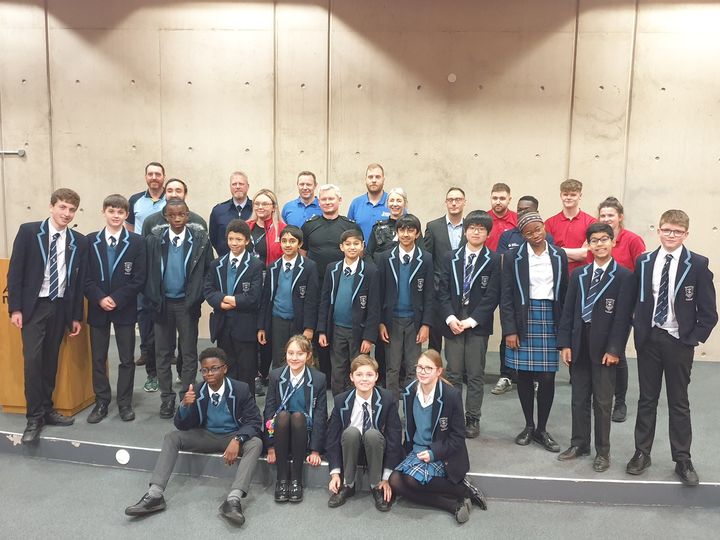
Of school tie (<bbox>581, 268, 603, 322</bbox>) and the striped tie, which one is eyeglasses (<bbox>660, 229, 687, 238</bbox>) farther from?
the striped tie

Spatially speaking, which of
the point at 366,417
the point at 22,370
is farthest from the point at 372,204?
the point at 22,370

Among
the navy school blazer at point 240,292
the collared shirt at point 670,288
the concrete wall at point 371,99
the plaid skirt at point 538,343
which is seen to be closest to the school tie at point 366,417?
the plaid skirt at point 538,343

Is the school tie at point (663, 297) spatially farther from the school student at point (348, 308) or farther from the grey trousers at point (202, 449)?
the grey trousers at point (202, 449)

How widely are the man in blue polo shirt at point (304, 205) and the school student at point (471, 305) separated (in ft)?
4.32

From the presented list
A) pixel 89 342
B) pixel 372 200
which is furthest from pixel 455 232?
pixel 89 342

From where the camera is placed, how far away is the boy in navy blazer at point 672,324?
3.06m

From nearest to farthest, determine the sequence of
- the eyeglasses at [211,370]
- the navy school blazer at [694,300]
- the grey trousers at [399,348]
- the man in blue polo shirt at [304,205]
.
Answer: the navy school blazer at [694,300] < the eyeglasses at [211,370] < the grey trousers at [399,348] < the man in blue polo shirt at [304,205]

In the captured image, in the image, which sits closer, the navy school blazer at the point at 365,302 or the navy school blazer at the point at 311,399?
the navy school blazer at the point at 311,399

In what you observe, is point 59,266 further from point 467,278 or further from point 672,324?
point 672,324

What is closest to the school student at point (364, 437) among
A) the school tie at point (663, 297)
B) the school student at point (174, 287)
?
the school student at point (174, 287)

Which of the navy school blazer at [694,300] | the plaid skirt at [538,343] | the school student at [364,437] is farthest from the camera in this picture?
the plaid skirt at [538,343]

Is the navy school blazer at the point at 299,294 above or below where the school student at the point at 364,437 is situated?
above

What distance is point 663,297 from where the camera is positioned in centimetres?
310

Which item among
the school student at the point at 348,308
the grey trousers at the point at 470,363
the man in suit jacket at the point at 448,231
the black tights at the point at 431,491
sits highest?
the man in suit jacket at the point at 448,231
